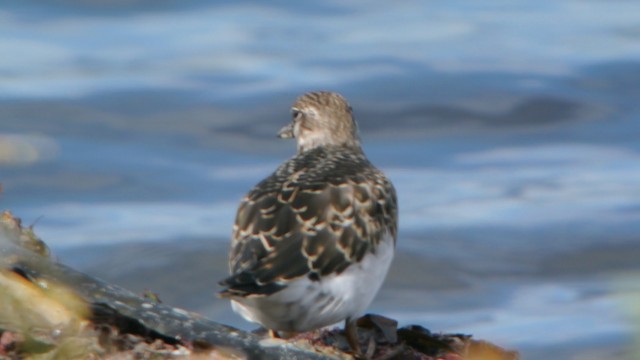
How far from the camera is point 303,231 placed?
18.5 feet

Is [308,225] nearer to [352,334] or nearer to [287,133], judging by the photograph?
[352,334]

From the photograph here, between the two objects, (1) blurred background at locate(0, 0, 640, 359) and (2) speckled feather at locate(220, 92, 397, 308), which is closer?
(2) speckled feather at locate(220, 92, 397, 308)

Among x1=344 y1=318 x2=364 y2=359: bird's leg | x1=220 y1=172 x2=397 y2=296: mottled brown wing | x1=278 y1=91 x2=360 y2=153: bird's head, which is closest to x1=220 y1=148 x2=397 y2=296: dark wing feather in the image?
x1=220 y1=172 x2=397 y2=296: mottled brown wing

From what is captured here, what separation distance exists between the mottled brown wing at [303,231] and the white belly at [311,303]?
32mm

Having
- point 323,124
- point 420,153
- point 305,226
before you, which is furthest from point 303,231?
point 420,153

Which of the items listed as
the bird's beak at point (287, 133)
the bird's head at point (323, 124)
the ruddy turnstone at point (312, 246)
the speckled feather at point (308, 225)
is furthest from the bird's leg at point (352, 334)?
the bird's beak at point (287, 133)

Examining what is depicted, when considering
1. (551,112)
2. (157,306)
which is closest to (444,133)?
(551,112)

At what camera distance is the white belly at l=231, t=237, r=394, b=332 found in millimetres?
5383

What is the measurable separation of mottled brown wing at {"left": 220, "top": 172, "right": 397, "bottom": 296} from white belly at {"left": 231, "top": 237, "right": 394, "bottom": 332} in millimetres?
32

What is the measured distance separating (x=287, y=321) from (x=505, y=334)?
15.2 ft

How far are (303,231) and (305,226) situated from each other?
3cm

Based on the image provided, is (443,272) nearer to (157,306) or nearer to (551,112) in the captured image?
(551,112)

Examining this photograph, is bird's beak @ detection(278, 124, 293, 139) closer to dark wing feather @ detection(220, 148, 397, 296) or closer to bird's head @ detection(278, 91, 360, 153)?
bird's head @ detection(278, 91, 360, 153)

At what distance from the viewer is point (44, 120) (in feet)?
46.1
